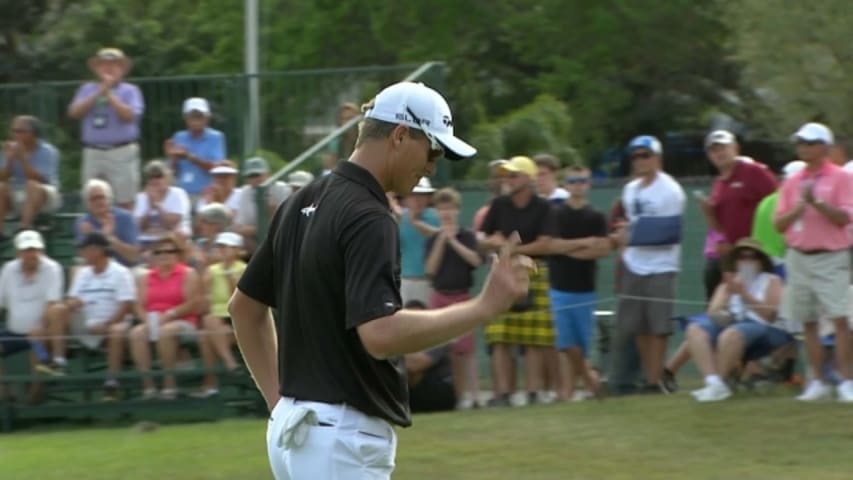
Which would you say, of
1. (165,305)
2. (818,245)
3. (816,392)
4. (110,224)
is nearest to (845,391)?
(816,392)

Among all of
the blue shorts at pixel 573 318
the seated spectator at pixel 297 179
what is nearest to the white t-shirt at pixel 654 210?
the blue shorts at pixel 573 318

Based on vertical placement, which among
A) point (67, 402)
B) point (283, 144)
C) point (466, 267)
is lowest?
point (67, 402)

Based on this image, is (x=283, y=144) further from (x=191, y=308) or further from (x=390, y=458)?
(x=390, y=458)

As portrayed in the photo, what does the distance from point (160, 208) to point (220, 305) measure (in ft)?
3.60

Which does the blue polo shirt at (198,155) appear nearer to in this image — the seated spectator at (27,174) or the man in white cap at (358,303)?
the seated spectator at (27,174)

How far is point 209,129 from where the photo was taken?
13.9m

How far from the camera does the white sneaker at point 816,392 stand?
1164 cm

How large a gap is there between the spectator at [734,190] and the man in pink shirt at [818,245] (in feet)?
2.70

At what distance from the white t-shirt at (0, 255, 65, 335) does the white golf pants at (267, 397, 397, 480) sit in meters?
8.49

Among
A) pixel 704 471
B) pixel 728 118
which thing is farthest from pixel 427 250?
pixel 728 118

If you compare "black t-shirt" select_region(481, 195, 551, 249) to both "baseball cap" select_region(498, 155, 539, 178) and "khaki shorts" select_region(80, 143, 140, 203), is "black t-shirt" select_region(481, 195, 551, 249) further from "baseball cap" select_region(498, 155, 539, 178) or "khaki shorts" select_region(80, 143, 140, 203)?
"khaki shorts" select_region(80, 143, 140, 203)

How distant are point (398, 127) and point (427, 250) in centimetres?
806

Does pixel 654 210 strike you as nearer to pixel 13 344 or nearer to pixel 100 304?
pixel 100 304

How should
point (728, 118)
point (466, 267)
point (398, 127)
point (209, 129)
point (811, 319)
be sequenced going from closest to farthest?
point (398, 127)
point (811, 319)
point (466, 267)
point (209, 129)
point (728, 118)
